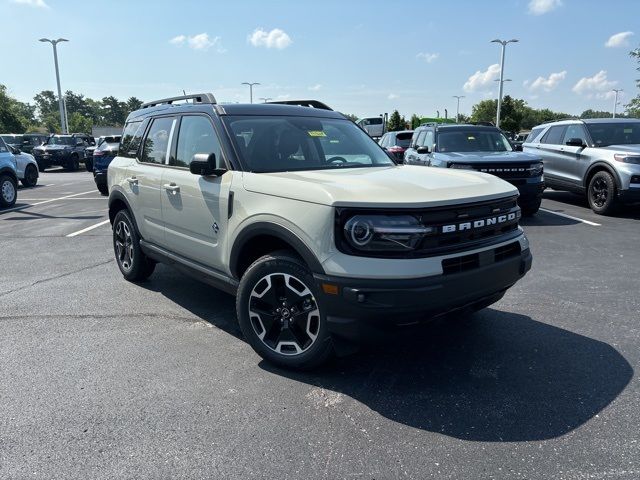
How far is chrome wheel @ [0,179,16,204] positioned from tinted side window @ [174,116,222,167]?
10.4m

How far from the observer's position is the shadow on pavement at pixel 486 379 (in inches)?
114

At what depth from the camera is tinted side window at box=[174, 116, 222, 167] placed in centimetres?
415

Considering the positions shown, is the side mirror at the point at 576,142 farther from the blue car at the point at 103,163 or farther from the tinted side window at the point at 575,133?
the blue car at the point at 103,163

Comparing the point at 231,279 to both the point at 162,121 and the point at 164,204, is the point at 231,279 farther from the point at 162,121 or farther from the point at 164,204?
the point at 162,121

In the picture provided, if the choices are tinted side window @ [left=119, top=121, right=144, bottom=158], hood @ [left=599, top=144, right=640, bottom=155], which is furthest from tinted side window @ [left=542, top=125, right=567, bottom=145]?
tinted side window @ [left=119, top=121, right=144, bottom=158]

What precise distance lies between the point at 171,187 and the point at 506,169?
631cm

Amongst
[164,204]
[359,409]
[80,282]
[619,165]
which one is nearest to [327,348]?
[359,409]

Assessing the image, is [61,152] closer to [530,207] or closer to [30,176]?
[30,176]

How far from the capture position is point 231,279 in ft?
12.8

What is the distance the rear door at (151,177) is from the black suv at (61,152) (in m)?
25.8

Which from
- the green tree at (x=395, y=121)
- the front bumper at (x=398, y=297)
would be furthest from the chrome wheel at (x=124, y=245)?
the green tree at (x=395, y=121)

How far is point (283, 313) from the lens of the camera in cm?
346

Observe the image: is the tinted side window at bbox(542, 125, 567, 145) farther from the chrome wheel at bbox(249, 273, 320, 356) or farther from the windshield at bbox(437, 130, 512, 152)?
the chrome wheel at bbox(249, 273, 320, 356)

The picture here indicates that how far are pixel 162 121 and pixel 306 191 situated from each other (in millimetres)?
2519
